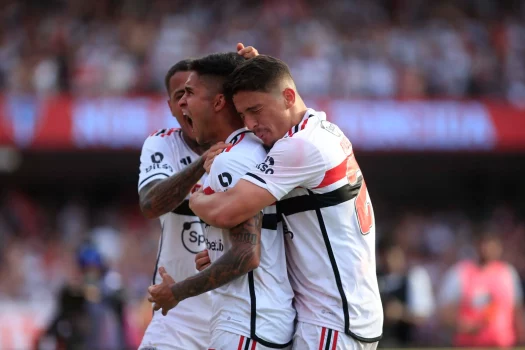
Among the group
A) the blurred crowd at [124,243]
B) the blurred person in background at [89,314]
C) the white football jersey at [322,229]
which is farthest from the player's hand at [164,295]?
the blurred crowd at [124,243]

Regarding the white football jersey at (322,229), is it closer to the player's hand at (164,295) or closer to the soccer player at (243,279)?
the soccer player at (243,279)

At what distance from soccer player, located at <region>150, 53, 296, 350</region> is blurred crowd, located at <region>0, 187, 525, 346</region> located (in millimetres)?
6630

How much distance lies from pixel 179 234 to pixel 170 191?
55 centimetres

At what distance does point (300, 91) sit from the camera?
1527 cm

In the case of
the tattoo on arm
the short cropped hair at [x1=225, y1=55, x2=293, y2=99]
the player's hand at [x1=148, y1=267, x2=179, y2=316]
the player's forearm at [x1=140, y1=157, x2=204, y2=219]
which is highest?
the short cropped hair at [x1=225, y1=55, x2=293, y2=99]

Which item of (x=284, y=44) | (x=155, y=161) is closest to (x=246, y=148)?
(x=155, y=161)

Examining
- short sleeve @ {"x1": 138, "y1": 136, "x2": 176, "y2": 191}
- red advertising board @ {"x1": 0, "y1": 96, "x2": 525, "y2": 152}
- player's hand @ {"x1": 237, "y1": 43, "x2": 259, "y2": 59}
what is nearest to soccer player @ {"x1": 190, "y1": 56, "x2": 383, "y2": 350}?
player's hand @ {"x1": 237, "y1": 43, "x2": 259, "y2": 59}

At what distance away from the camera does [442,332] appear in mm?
11625

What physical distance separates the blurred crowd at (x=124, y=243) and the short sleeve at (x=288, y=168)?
6764 millimetres

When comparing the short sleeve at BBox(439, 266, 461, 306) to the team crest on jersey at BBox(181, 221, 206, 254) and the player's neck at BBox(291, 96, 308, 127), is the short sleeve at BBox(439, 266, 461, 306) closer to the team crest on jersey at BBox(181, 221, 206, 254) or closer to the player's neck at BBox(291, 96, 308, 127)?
the team crest on jersey at BBox(181, 221, 206, 254)

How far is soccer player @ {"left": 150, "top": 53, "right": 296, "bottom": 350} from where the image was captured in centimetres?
377

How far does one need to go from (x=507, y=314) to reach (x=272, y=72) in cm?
706

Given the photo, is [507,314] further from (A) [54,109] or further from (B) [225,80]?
(A) [54,109]

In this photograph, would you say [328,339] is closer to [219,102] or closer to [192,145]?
[219,102]
